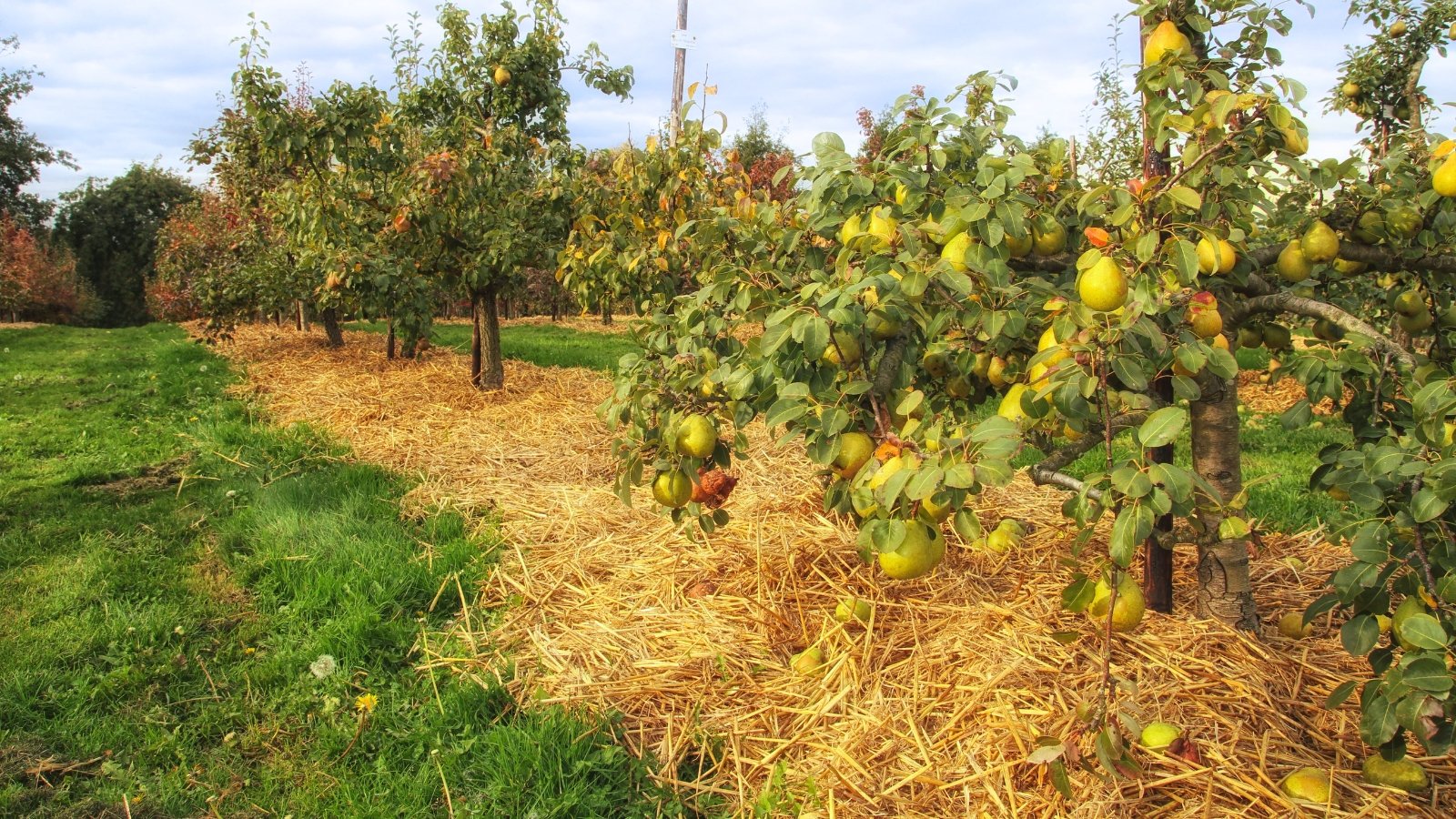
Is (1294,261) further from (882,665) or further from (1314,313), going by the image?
(882,665)

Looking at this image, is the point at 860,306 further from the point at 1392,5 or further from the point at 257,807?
the point at 1392,5

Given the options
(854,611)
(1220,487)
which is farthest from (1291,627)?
(854,611)

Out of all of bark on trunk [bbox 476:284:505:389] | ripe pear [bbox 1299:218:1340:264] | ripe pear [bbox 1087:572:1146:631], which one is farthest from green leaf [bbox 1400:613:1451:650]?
bark on trunk [bbox 476:284:505:389]

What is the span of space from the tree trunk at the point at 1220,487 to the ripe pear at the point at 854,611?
3.41 feet

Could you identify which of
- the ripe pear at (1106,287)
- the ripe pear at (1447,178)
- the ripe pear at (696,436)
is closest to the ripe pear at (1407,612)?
the ripe pear at (1106,287)

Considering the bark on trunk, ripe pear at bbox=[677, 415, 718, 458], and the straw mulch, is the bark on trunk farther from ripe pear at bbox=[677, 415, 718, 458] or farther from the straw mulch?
ripe pear at bbox=[677, 415, 718, 458]

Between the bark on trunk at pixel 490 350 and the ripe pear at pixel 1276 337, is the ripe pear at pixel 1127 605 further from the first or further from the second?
the bark on trunk at pixel 490 350

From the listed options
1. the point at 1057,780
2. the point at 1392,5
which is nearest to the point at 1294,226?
the point at 1057,780

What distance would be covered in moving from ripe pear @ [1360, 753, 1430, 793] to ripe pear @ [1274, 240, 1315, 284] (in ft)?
3.94

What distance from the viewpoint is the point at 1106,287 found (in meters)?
1.68

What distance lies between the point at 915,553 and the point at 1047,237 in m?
1.11

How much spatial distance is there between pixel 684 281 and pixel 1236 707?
15.7 feet

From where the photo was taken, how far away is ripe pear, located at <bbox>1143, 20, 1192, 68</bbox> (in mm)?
2080

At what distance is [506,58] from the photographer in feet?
25.3
